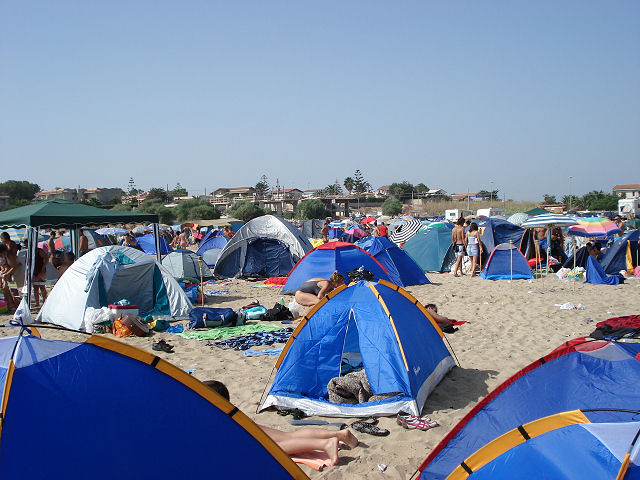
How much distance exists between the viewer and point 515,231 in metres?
15.8

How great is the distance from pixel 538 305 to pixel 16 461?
912cm

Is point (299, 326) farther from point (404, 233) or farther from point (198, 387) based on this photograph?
point (404, 233)

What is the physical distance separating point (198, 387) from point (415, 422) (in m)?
2.24

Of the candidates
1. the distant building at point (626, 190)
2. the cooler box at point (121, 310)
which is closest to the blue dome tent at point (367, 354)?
the cooler box at point (121, 310)


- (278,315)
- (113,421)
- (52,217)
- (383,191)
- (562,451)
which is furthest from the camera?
(383,191)

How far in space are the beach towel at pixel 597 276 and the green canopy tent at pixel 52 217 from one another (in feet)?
35.5

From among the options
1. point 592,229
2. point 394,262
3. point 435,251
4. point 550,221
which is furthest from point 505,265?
point 592,229

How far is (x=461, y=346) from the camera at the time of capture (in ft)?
23.2

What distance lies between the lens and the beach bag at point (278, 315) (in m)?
9.20

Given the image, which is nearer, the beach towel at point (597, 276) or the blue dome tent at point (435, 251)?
the beach towel at point (597, 276)

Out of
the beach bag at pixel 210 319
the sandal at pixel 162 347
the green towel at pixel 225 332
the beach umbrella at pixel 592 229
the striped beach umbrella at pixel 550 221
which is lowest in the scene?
the green towel at pixel 225 332

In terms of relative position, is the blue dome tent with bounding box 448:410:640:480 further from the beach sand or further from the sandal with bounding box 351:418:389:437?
the sandal with bounding box 351:418:389:437

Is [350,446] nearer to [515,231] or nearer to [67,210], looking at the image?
[67,210]

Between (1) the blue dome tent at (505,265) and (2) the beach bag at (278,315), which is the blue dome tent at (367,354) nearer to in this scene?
(2) the beach bag at (278,315)
